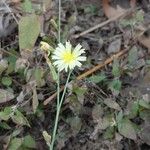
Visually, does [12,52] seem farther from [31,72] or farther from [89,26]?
[89,26]

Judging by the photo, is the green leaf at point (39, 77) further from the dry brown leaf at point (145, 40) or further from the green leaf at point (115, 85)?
the dry brown leaf at point (145, 40)

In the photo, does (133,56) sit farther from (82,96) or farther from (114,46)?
(82,96)

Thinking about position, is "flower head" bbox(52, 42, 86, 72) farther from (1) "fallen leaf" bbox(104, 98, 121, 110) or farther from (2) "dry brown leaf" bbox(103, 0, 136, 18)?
(2) "dry brown leaf" bbox(103, 0, 136, 18)

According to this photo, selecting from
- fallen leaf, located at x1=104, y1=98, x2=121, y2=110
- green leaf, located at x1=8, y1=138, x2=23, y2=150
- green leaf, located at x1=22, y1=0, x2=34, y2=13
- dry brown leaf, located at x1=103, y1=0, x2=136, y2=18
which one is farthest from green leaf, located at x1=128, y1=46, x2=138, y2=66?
green leaf, located at x1=8, y1=138, x2=23, y2=150

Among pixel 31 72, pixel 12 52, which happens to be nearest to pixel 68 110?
pixel 31 72

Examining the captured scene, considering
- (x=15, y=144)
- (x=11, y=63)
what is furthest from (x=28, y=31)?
(x=15, y=144)
